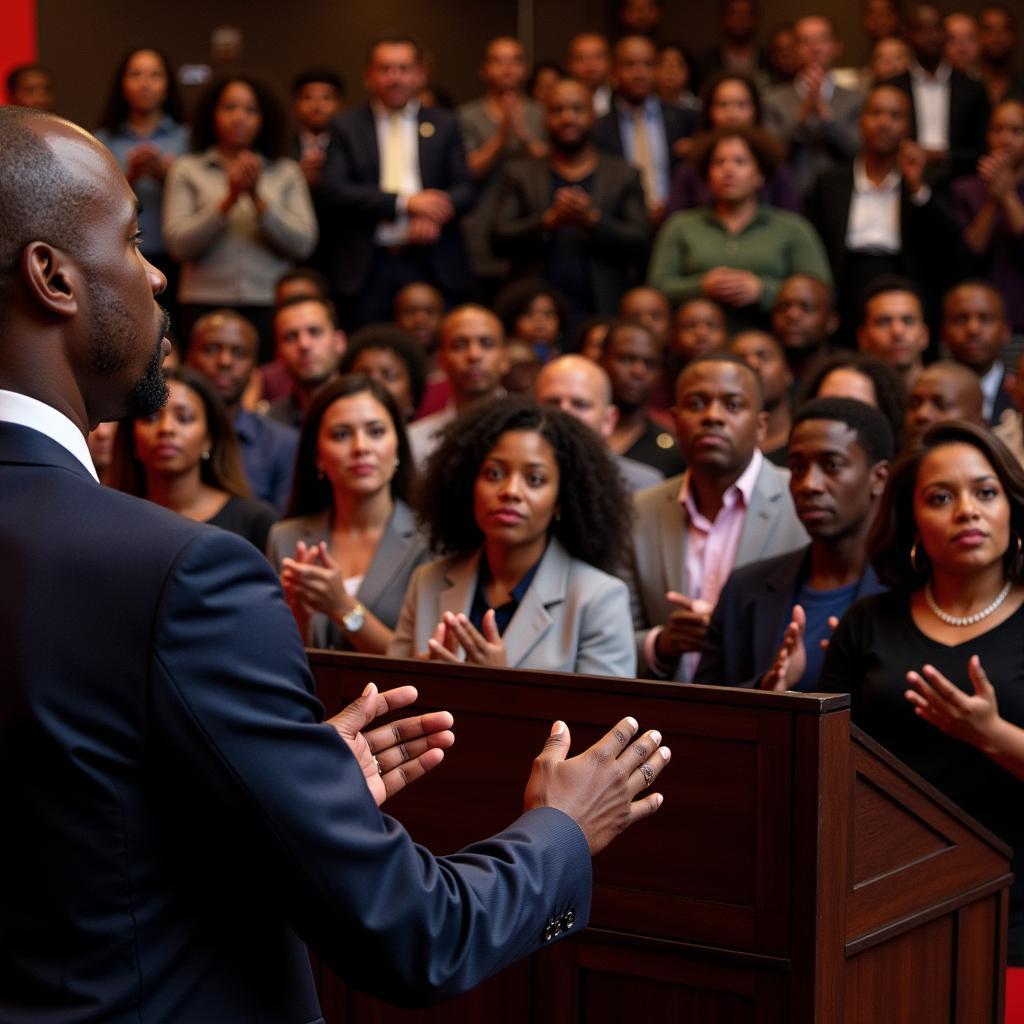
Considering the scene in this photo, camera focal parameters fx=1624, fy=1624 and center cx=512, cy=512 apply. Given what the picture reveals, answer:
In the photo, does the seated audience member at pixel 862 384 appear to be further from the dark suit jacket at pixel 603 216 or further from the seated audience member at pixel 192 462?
the dark suit jacket at pixel 603 216

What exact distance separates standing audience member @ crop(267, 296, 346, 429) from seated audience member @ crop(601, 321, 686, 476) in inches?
41.2

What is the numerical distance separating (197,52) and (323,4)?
944mm

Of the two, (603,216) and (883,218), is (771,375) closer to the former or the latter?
(603,216)

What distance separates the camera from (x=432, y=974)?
1399 millimetres

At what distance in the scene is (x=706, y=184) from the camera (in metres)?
7.05

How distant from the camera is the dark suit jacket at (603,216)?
7020mm

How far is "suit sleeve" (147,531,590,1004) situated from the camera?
1.30 meters

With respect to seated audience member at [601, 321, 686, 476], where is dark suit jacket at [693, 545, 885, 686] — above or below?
below

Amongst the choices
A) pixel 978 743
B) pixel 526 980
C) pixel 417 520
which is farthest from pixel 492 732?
pixel 417 520

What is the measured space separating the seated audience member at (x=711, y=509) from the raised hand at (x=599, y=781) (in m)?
2.57

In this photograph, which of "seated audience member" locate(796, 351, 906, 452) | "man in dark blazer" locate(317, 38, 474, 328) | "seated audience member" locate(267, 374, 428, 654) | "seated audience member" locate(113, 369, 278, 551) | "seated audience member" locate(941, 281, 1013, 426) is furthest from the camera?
"man in dark blazer" locate(317, 38, 474, 328)

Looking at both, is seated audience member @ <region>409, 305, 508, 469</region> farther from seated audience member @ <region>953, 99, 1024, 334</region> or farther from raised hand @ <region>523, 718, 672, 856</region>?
raised hand @ <region>523, 718, 672, 856</region>

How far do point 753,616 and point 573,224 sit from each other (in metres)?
3.60

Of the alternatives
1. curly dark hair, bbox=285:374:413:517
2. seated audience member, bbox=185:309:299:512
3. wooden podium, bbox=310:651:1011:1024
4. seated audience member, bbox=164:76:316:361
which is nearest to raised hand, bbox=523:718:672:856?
wooden podium, bbox=310:651:1011:1024
